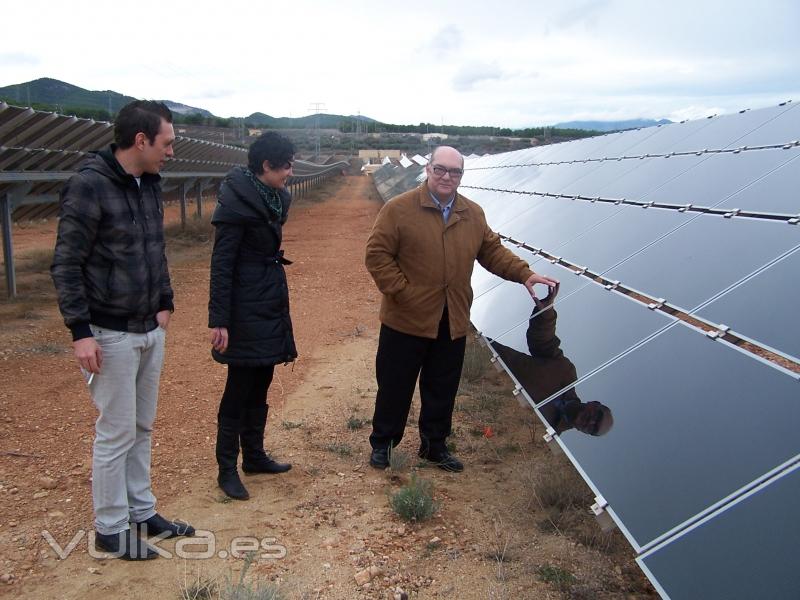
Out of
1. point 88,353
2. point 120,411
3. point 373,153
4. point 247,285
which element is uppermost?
point 247,285

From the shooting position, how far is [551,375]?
4410 millimetres

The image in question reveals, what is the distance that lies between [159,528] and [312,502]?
0.92 m

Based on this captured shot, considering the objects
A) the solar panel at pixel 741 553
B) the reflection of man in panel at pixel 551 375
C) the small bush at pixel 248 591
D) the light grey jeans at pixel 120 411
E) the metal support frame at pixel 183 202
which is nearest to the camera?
the solar panel at pixel 741 553

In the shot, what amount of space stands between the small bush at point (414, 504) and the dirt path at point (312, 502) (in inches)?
2.4

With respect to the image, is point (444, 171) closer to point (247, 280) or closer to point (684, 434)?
point (247, 280)

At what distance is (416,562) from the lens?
380cm

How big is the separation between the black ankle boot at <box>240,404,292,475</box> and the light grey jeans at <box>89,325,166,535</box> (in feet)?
2.83

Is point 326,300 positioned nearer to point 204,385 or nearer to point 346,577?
point 204,385

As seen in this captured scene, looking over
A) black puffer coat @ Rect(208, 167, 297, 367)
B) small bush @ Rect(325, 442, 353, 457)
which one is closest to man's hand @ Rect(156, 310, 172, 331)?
black puffer coat @ Rect(208, 167, 297, 367)

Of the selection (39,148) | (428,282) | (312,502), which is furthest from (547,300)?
(39,148)

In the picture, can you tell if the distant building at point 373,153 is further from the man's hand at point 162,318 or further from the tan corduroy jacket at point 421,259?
the man's hand at point 162,318

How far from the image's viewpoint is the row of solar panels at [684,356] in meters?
2.53

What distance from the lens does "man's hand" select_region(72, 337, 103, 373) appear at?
3352 mm

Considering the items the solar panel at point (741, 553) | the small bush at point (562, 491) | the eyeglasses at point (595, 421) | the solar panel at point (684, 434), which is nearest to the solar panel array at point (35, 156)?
the small bush at point (562, 491)
